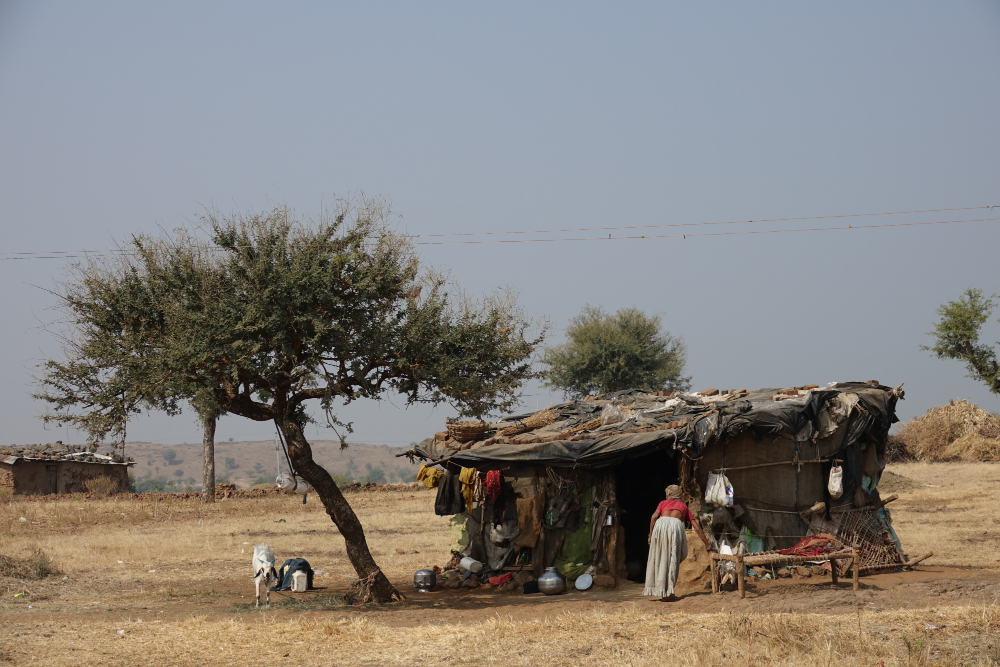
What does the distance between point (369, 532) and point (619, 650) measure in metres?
18.1

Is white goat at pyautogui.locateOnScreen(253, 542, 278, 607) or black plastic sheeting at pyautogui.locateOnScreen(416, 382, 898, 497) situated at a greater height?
black plastic sheeting at pyautogui.locateOnScreen(416, 382, 898, 497)

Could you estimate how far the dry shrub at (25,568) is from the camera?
1791 centimetres

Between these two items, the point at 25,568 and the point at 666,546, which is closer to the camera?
the point at 666,546

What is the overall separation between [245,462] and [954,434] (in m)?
147

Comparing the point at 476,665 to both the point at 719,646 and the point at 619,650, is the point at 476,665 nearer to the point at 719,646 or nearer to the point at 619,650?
the point at 619,650

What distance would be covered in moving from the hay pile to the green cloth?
1388 inches

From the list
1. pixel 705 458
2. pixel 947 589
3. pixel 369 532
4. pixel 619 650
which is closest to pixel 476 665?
pixel 619 650

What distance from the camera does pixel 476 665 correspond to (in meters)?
9.72

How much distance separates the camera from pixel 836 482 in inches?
613

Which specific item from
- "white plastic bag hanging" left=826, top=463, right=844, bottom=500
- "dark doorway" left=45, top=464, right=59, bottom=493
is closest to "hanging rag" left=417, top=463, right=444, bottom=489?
"white plastic bag hanging" left=826, top=463, right=844, bottom=500

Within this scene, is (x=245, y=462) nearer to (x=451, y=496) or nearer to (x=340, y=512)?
(x=451, y=496)

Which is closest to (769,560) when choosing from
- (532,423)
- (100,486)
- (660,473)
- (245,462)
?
(660,473)

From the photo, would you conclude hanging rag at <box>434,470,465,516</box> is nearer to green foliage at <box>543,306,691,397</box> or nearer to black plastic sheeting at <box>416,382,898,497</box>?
black plastic sheeting at <box>416,382,898,497</box>

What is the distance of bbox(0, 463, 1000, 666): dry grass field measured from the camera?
980 cm
